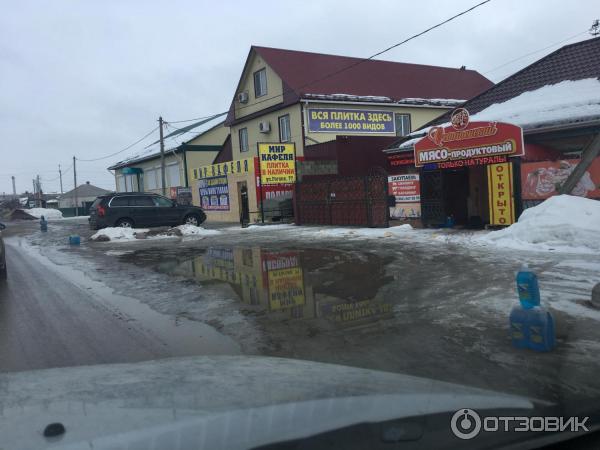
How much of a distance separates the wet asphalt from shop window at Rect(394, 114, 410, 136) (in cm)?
1845

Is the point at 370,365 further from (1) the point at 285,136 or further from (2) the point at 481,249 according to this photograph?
(1) the point at 285,136

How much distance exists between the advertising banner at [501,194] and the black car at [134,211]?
527 inches

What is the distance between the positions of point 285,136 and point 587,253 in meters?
20.2

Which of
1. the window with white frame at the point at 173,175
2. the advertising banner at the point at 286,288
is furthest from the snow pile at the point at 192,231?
the window with white frame at the point at 173,175

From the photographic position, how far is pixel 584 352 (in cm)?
496

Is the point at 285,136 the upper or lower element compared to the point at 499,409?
upper

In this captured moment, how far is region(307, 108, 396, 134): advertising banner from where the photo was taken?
1081 inches

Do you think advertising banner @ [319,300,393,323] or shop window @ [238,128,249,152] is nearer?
advertising banner @ [319,300,393,323]

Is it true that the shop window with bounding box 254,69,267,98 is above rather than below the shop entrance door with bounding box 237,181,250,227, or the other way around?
above

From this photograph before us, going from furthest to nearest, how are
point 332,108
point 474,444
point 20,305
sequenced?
1. point 332,108
2. point 20,305
3. point 474,444

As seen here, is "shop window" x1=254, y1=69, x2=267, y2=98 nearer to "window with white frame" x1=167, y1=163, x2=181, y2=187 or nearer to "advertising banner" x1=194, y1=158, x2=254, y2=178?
"advertising banner" x1=194, y1=158, x2=254, y2=178

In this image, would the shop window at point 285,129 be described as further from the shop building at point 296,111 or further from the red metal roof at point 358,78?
the red metal roof at point 358,78

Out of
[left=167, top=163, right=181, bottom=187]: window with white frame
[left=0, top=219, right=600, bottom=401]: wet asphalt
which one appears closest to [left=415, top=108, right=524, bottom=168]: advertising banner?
[left=0, top=219, right=600, bottom=401]: wet asphalt

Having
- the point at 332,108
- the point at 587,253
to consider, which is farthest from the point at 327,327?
the point at 332,108
